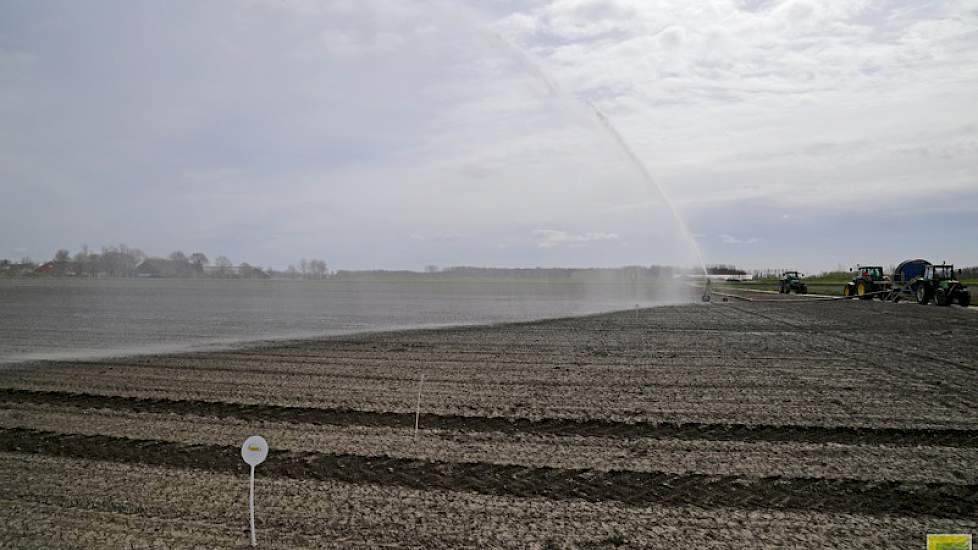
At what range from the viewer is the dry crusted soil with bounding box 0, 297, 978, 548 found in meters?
6.50

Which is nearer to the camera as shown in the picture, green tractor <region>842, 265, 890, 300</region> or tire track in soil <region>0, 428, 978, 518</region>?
tire track in soil <region>0, 428, 978, 518</region>

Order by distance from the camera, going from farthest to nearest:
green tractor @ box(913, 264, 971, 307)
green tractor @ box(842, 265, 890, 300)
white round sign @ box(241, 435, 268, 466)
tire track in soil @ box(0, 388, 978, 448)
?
1. green tractor @ box(842, 265, 890, 300)
2. green tractor @ box(913, 264, 971, 307)
3. tire track in soil @ box(0, 388, 978, 448)
4. white round sign @ box(241, 435, 268, 466)

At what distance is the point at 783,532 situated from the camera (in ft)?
21.1

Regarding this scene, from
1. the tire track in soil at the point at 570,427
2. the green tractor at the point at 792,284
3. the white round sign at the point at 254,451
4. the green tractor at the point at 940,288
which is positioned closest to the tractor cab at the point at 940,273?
the green tractor at the point at 940,288

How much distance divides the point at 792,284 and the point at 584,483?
6975 centimetres

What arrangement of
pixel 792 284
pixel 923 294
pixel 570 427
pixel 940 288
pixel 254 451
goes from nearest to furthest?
1. pixel 254 451
2. pixel 570 427
3. pixel 940 288
4. pixel 923 294
5. pixel 792 284

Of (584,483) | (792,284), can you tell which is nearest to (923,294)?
(792,284)

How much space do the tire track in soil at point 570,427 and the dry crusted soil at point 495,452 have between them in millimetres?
63

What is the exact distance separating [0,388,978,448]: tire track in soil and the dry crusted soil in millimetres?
63

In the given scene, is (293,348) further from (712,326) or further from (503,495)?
(712,326)

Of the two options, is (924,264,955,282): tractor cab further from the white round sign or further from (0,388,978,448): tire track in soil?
the white round sign

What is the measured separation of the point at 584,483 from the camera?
309 inches

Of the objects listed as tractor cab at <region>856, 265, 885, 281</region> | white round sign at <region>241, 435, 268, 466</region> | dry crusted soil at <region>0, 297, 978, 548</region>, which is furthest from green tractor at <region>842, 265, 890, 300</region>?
white round sign at <region>241, 435, 268, 466</region>

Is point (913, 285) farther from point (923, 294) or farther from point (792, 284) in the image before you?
point (792, 284)
